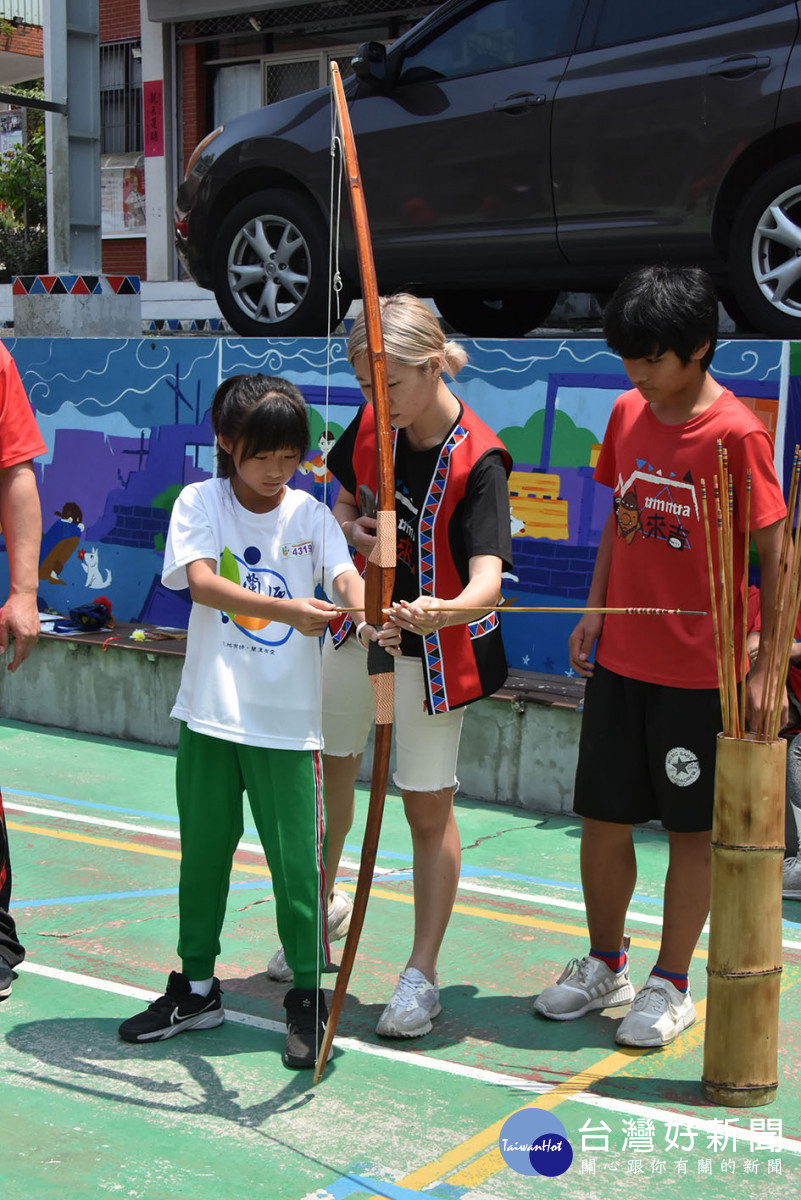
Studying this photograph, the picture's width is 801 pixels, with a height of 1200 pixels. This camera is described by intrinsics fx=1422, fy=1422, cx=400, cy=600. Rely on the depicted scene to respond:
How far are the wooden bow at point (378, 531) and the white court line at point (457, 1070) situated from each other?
252mm

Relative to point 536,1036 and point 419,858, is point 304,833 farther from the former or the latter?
point 536,1036

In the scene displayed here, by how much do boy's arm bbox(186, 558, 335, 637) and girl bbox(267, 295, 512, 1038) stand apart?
0.37 metres

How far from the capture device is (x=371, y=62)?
6.84 metres

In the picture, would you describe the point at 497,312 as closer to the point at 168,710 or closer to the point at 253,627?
the point at 168,710

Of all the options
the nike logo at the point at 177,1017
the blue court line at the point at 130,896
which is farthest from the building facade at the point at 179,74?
the nike logo at the point at 177,1017

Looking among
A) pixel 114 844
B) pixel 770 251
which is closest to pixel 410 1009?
pixel 114 844

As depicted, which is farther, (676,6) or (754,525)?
(676,6)

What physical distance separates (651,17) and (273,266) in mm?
2325

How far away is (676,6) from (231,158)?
2483mm

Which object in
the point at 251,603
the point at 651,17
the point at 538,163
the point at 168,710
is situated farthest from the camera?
the point at 168,710

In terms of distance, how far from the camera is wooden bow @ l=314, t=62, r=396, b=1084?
3.10 m

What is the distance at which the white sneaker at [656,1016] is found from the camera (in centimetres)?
354

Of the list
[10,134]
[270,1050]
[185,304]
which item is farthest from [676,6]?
[10,134]

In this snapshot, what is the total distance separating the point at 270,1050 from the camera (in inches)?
138
